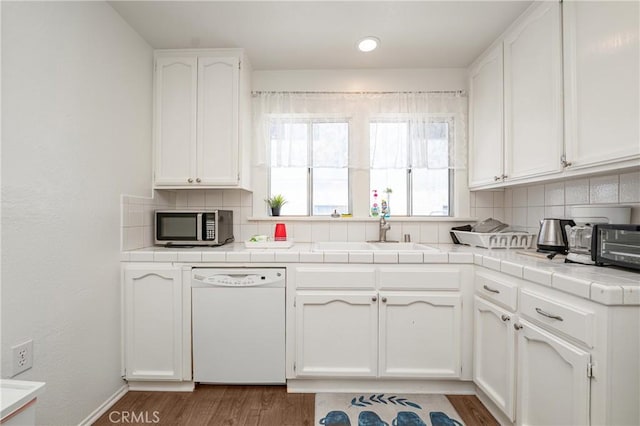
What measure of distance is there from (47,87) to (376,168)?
6.92 feet

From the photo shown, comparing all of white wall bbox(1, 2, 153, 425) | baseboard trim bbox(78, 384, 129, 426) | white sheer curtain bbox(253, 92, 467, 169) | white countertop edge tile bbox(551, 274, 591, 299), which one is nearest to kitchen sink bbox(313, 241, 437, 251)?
white sheer curtain bbox(253, 92, 467, 169)

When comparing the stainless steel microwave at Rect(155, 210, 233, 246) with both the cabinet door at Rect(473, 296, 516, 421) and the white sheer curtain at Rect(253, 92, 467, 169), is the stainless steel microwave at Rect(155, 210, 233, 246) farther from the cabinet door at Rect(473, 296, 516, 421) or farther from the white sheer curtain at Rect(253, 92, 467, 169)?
the cabinet door at Rect(473, 296, 516, 421)

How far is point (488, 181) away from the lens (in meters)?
2.23

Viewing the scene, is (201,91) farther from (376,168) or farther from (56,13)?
(376,168)

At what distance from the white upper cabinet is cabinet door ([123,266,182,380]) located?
0.81 metres

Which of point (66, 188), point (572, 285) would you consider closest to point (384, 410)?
point (572, 285)

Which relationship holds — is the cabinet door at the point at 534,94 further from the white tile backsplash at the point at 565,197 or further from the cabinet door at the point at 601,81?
the white tile backsplash at the point at 565,197

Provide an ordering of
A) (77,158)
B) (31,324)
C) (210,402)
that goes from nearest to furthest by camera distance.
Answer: (31,324), (77,158), (210,402)

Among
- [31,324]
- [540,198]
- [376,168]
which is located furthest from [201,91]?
[540,198]

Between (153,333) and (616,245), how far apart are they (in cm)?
250

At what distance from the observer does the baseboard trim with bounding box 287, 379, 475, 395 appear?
1.95 meters

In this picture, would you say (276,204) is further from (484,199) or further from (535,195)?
(535,195)

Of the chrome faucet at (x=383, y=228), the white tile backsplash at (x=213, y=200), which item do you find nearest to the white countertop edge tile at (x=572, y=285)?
the chrome faucet at (x=383, y=228)

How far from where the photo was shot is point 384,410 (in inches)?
69.7
